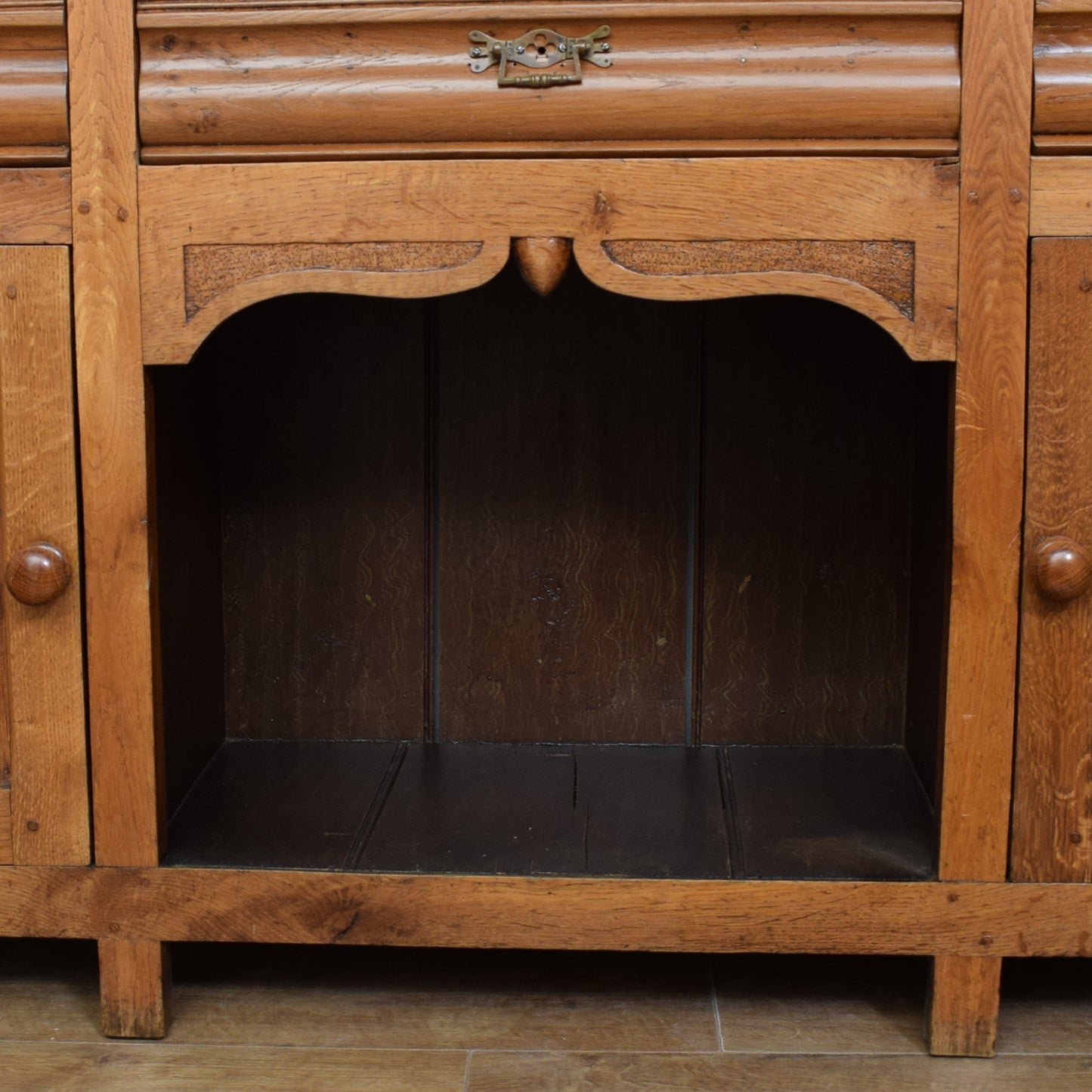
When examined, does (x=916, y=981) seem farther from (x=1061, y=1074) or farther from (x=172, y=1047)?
(x=172, y=1047)

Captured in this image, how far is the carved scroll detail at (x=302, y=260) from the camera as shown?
70.9 inches

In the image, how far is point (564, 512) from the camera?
99.0 inches

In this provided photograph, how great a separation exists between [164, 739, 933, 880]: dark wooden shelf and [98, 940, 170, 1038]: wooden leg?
140 millimetres

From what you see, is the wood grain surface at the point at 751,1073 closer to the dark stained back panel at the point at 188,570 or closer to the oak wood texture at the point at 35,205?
the dark stained back panel at the point at 188,570

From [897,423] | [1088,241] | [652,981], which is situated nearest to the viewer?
[1088,241]

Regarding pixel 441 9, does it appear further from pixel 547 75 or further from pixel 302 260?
pixel 302 260

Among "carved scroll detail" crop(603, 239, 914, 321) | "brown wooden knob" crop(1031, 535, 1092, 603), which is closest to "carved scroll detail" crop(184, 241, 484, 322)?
"carved scroll detail" crop(603, 239, 914, 321)

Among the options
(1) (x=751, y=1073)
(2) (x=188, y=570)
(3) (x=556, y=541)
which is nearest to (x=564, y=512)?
(3) (x=556, y=541)

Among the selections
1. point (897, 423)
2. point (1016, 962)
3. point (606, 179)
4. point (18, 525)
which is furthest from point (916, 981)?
point (18, 525)

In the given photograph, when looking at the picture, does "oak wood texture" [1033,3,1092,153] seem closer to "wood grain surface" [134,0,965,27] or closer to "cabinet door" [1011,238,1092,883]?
"wood grain surface" [134,0,965,27]

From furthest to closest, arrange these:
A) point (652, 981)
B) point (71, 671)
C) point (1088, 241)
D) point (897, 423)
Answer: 1. point (897, 423)
2. point (652, 981)
3. point (71, 671)
4. point (1088, 241)

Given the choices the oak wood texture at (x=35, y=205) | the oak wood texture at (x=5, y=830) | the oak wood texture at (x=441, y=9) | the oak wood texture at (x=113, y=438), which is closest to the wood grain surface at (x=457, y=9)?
the oak wood texture at (x=441, y=9)

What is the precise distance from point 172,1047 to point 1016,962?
4.32 ft

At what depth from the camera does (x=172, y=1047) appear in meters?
1.95
